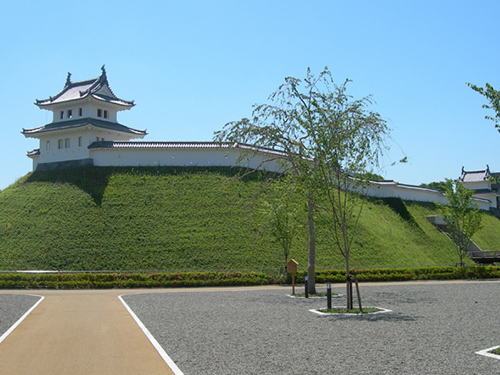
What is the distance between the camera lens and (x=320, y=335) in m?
12.1

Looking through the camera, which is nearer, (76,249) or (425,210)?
(76,249)

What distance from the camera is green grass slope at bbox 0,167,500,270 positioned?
33.6 m

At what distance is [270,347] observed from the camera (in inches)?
421

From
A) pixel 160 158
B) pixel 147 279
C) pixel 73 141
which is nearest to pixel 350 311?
pixel 147 279

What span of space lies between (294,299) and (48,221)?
24.1 m

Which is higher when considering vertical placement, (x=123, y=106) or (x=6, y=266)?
(x=123, y=106)

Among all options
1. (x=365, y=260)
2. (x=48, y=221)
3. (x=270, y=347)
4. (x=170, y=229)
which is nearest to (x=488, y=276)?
(x=365, y=260)

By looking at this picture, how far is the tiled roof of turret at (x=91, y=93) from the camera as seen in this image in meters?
46.0

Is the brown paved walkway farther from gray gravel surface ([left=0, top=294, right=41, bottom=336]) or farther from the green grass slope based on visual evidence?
the green grass slope

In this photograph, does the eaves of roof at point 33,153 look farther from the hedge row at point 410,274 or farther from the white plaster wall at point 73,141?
the hedge row at point 410,274

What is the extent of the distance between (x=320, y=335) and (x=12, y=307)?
11963mm

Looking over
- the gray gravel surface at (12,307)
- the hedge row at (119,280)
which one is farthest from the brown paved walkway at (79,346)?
the hedge row at (119,280)

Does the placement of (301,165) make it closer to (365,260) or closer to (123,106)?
(365,260)

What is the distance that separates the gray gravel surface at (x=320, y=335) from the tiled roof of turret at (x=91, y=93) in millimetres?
30108
